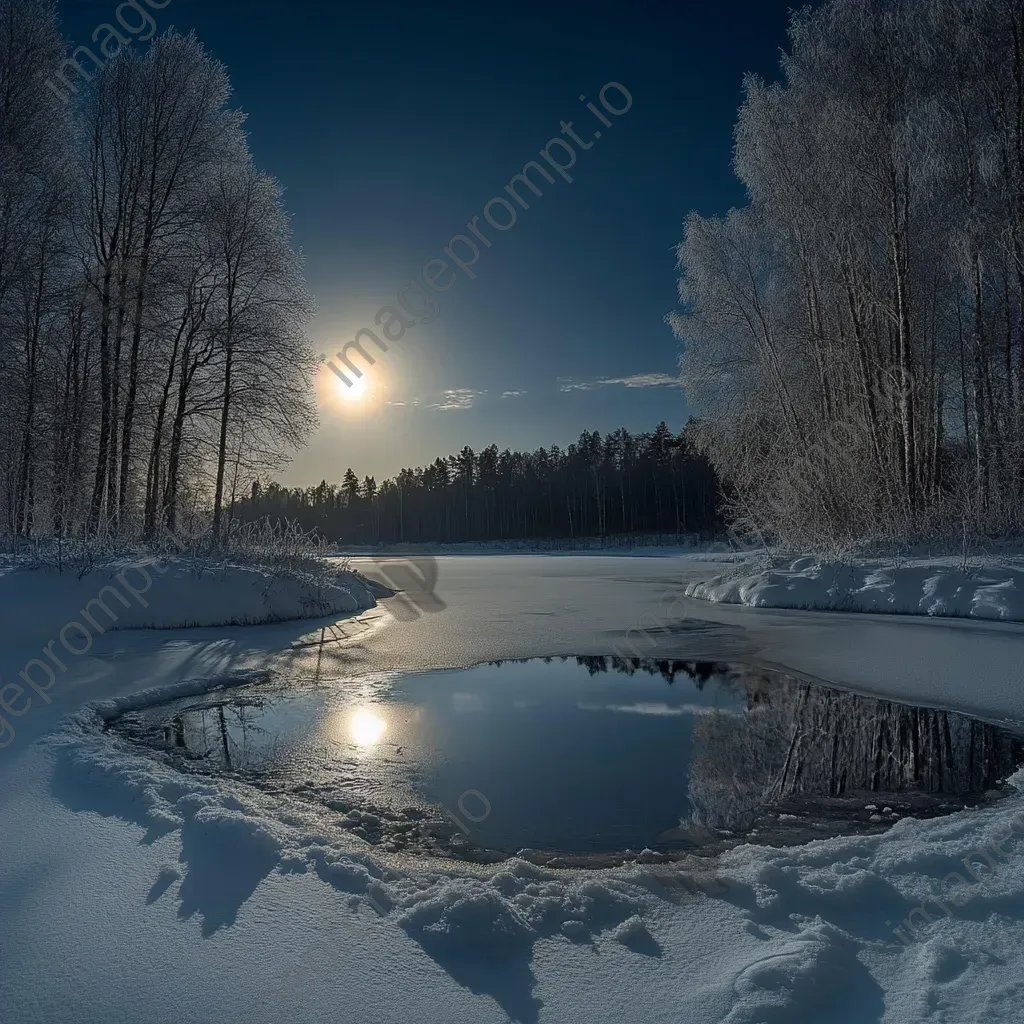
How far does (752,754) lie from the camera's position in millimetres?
3520

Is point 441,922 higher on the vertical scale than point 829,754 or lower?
higher

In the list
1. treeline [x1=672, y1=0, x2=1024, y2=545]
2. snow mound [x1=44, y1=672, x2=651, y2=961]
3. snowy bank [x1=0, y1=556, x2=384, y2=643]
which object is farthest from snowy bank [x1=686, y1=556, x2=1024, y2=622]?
snow mound [x1=44, y1=672, x2=651, y2=961]

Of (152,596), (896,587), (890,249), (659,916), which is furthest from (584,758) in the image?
(890,249)

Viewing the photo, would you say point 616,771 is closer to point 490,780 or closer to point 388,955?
point 490,780

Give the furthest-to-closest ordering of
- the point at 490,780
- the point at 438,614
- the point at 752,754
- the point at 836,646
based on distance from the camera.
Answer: the point at 438,614, the point at 836,646, the point at 752,754, the point at 490,780

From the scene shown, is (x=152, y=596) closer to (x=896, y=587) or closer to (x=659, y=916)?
(x=659, y=916)

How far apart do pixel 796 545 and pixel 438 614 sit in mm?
6699

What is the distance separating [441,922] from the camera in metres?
1.89

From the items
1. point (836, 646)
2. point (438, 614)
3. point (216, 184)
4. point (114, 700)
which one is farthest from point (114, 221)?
point (836, 646)

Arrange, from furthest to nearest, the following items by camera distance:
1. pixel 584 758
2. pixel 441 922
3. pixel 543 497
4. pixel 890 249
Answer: pixel 543 497 < pixel 890 249 < pixel 584 758 < pixel 441 922

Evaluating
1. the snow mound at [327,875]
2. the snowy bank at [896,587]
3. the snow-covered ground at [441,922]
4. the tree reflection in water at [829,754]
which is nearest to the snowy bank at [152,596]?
the snow-covered ground at [441,922]

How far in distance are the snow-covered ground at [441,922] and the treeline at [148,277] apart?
9314 millimetres

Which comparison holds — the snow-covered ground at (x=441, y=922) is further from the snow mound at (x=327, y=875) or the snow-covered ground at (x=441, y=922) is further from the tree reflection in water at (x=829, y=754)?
the tree reflection in water at (x=829, y=754)

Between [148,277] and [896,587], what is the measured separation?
1284 cm
